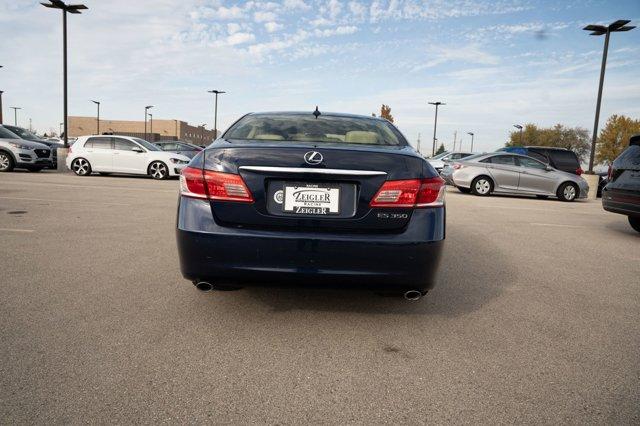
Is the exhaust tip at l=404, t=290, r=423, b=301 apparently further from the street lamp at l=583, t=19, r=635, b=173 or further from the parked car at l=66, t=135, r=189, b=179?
the street lamp at l=583, t=19, r=635, b=173

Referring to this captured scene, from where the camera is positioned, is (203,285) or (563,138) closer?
(203,285)

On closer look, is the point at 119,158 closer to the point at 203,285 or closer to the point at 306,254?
the point at 203,285

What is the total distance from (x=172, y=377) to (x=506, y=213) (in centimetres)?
904

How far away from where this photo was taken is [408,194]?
2.82m

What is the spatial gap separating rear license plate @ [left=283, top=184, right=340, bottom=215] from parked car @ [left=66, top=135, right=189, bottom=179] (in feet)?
47.4

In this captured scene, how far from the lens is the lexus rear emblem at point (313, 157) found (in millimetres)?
2773

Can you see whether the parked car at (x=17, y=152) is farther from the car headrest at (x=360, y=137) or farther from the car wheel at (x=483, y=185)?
the car headrest at (x=360, y=137)

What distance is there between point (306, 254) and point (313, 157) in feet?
1.90

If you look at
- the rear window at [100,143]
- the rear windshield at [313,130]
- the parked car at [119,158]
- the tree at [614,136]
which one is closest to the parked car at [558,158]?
the parked car at [119,158]

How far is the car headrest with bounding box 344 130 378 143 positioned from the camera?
3504mm

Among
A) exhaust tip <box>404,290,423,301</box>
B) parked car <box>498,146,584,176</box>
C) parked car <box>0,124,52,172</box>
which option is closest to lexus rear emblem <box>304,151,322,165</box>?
exhaust tip <box>404,290,423,301</box>

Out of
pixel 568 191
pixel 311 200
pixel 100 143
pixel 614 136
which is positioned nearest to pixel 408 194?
pixel 311 200

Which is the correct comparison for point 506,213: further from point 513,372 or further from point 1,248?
point 1,248

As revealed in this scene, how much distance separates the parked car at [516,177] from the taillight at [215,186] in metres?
13.1
